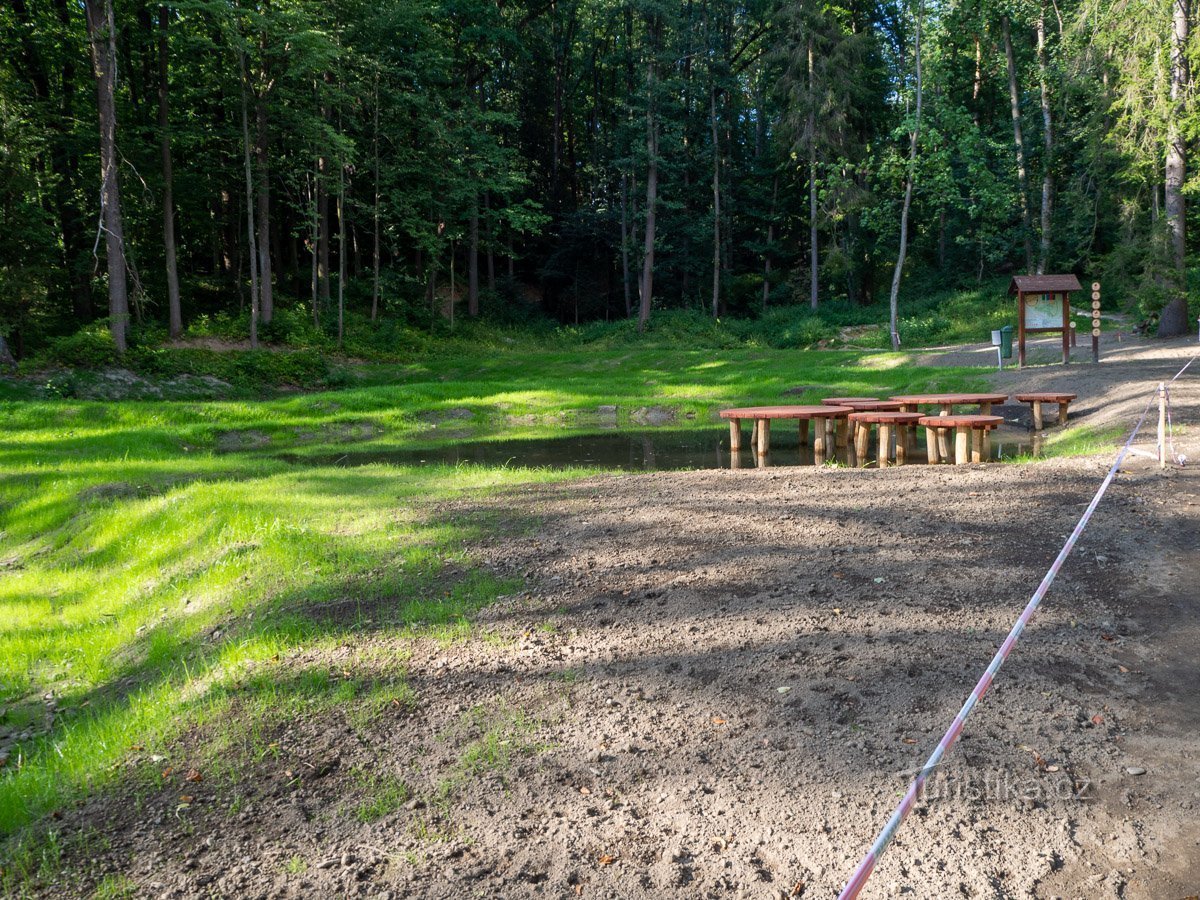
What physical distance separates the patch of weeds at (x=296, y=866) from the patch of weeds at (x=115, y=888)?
1.75 ft

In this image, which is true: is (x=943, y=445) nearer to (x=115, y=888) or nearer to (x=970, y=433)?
(x=970, y=433)

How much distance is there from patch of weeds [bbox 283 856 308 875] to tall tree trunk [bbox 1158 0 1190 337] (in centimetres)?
2632

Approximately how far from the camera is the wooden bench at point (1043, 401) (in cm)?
1389

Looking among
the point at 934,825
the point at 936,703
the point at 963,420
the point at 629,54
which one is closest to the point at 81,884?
the point at 934,825

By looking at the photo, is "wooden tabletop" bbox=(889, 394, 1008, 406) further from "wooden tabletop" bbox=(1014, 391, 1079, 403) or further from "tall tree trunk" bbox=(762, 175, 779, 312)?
"tall tree trunk" bbox=(762, 175, 779, 312)

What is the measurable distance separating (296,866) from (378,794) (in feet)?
1.56

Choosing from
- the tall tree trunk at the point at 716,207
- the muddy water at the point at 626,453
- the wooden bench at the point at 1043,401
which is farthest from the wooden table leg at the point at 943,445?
the tall tree trunk at the point at 716,207

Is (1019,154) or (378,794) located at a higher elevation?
(1019,154)

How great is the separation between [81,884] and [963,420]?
35.9ft

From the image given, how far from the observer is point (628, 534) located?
22.7 feet

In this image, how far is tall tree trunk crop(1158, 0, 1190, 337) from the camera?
22.5 metres

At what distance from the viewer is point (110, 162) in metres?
21.0

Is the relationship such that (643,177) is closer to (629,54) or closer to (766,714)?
(629,54)

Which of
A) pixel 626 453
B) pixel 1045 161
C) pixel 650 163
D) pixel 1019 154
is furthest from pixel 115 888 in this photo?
pixel 1019 154
